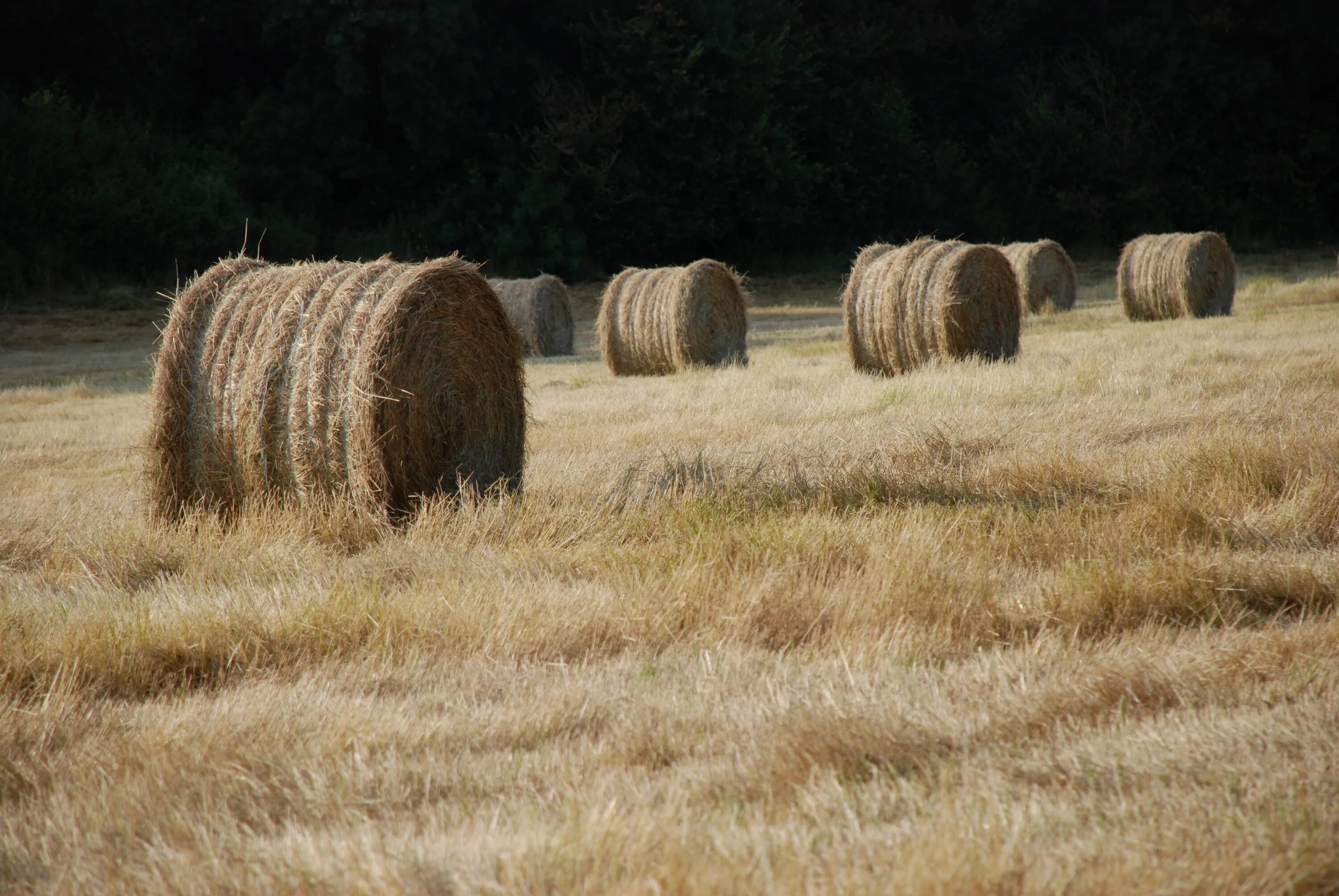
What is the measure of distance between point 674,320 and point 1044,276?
844cm

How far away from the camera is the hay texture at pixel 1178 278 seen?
14.6 metres

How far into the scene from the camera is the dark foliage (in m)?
23.0

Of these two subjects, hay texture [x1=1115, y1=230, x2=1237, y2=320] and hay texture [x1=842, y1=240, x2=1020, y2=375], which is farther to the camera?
hay texture [x1=1115, y1=230, x2=1237, y2=320]

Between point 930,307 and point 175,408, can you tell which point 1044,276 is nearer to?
point 930,307

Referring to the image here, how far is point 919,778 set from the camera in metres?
1.92

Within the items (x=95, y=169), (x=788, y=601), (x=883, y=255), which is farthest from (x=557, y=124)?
(x=788, y=601)

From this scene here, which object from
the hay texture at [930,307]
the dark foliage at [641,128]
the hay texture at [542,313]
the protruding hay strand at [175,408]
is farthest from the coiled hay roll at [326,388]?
the dark foliage at [641,128]

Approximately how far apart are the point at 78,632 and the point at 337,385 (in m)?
1.69

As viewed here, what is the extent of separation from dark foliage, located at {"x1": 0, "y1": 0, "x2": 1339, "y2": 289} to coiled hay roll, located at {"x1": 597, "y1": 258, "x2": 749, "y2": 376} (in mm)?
13039

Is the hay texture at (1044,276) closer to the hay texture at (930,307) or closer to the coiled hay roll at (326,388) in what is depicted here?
the hay texture at (930,307)

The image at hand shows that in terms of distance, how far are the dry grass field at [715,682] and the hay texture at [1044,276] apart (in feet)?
41.2

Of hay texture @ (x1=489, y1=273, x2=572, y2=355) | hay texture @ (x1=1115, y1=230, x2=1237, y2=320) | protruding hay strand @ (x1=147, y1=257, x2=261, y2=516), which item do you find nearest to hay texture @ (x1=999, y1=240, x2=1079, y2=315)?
hay texture @ (x1=1115, y1=230, x2=1237, y2=320)

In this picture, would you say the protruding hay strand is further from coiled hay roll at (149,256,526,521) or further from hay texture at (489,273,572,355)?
hay texture at (489,273,572,355)

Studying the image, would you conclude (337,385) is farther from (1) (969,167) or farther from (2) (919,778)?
(1) (969,167)
